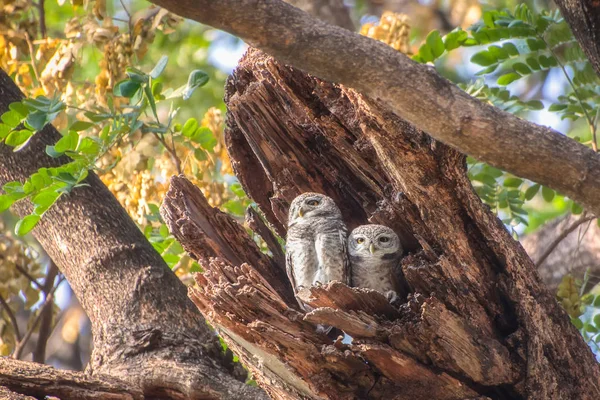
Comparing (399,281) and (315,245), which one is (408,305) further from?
(315,245)

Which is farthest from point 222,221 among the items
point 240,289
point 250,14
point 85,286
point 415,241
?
point 250,14

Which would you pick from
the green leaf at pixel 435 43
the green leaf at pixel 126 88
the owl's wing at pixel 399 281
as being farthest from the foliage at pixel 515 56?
the green leaf at pixel 126 88

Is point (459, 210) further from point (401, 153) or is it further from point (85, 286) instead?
point (85, 286)

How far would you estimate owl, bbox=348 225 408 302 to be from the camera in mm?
3152

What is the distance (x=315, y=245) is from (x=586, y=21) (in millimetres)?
1355

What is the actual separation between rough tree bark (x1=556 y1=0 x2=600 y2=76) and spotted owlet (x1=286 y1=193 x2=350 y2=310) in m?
1.18

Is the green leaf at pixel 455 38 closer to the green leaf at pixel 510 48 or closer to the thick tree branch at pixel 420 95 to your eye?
the green leaf at pixel 510 48

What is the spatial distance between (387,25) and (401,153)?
238cm

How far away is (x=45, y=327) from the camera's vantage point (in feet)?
16.0

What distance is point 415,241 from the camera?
3.22 m

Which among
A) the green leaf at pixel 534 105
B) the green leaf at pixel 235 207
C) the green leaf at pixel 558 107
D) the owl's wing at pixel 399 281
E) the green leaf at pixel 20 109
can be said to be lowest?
the owl's wing at pixel 399 281

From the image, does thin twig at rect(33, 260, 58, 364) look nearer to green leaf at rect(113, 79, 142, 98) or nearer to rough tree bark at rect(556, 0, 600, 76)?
green leaf at rect(113, 79, 142, 98)

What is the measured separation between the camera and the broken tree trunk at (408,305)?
2.72 meters

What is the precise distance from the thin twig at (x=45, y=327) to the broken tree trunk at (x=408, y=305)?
1898 mm
